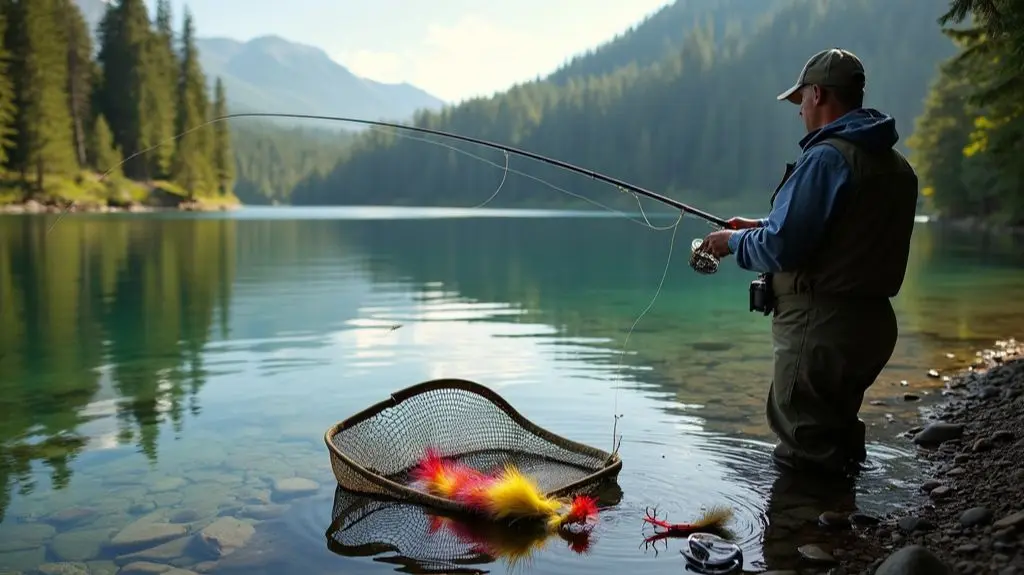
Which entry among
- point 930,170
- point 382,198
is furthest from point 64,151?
point 382,198

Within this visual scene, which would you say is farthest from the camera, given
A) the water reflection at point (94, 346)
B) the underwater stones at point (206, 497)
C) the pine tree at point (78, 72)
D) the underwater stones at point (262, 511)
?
the pine tree at point (78, 72)

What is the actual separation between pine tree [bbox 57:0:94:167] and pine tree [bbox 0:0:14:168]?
8.36 m

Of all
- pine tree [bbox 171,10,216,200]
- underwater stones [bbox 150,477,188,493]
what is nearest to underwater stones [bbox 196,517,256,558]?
underwater stones [bbox 150,477,188,493]

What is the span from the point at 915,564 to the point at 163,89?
312 ft

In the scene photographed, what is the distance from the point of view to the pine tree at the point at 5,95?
207 ft

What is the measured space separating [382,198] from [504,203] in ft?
138

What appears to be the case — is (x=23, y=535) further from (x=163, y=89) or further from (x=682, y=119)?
(x=682, y=119)

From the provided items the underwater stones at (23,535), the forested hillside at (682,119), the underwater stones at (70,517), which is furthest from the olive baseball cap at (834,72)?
the forested hillside at (682,119)

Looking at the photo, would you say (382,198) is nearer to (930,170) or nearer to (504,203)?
(504,203)

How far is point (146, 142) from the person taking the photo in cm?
8525

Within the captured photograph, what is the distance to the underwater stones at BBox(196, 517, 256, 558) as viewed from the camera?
5.34 m

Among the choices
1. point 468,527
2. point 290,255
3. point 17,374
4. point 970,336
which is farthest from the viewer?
point 290,255

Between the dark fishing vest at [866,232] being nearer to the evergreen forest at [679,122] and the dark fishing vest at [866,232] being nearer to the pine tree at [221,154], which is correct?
the pine tree at [221,154]

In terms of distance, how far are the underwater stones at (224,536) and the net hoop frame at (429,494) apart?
749 mm
